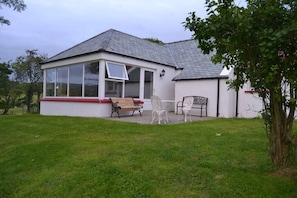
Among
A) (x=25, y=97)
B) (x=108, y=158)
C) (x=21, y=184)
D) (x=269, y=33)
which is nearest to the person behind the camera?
(x=269, y=33)

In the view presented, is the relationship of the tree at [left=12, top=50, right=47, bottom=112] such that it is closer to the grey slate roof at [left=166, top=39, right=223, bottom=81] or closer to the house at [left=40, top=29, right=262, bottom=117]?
the house at [left=40, top=29, right=262, bottom=117]

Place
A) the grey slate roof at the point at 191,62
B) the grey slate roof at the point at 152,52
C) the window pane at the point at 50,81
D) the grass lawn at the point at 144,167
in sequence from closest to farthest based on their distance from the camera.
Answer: the grass lawn at the point at 144,167, the grey slate roof at the point at 152,52, the grey slate roof at the point at 191,62, the window pane at the point at 50,81

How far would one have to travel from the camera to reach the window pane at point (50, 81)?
13.8m

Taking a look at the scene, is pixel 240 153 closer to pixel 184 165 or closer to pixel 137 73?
pixel 184 165

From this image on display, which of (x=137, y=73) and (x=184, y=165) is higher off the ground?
(x=137, y=73)

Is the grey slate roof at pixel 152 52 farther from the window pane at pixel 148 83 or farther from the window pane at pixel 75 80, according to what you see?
the window pane at pixel 148 83

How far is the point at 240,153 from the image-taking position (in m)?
4.41

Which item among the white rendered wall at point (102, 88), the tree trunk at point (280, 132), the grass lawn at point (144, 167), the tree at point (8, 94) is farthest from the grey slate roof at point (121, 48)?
the tree at point (8, 94)

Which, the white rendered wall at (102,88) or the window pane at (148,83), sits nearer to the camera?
the white rendered wall at (102,88)

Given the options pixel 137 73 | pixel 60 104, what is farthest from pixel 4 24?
pixel 137 73

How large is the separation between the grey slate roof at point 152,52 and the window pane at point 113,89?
1.45 m

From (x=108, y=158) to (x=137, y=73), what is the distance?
8758 mm

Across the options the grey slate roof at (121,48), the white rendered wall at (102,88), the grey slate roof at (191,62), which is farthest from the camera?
the grey slate roof at (191,62)

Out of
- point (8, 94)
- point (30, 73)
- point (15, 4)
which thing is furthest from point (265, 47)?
point (8, 94)
